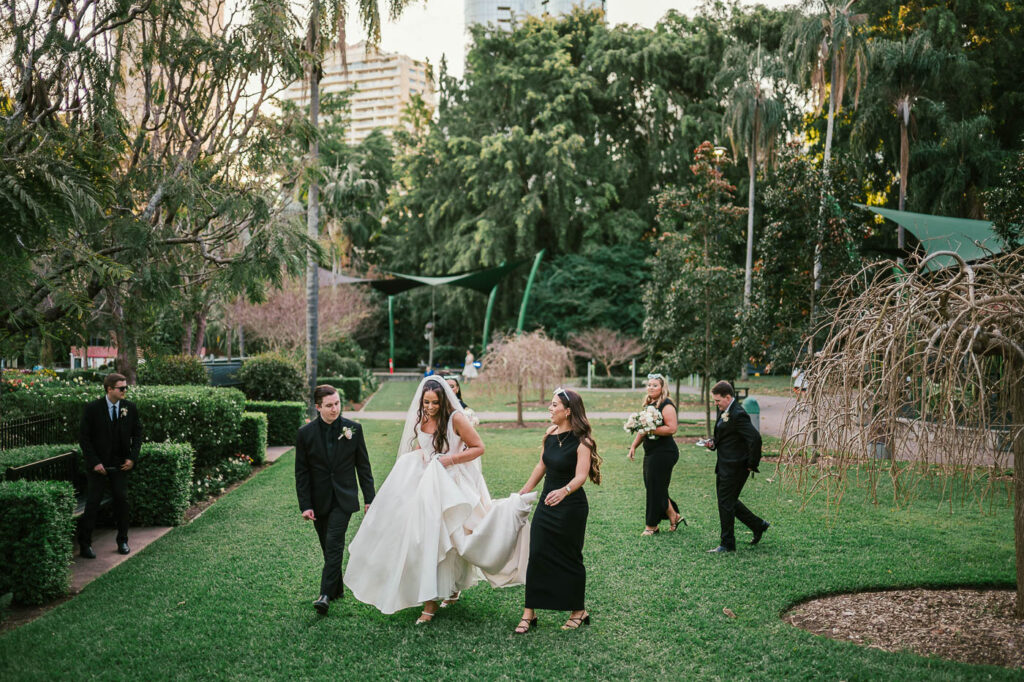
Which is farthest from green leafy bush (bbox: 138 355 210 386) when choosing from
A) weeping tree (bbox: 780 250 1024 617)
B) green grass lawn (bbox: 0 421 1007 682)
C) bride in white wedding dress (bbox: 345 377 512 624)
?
weeping tree (bbox: 780 250 1024 617)

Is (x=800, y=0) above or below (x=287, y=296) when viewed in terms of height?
above

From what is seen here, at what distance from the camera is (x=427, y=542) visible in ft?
18.8

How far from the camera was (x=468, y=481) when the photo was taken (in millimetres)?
6207

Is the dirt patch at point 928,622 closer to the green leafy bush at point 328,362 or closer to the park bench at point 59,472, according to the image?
the park bench at point 59,472

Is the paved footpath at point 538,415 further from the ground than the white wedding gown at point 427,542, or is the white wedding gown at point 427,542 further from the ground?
the white wedding gown at point 427,542

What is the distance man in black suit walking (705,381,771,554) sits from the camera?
25.7ft

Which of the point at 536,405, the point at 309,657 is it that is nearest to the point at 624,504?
the point at 309,657

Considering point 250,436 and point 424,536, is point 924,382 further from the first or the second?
point 250,436

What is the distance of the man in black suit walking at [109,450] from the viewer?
25.2 ft

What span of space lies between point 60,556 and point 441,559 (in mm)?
3389

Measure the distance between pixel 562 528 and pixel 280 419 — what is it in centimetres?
1274

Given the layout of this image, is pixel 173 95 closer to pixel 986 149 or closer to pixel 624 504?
pixel 624 504

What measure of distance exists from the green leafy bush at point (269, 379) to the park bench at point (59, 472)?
10404 mm

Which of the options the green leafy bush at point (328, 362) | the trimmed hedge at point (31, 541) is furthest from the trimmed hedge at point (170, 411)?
the green leafy bush at point (328, 362)
